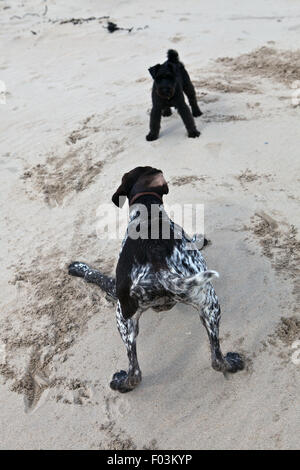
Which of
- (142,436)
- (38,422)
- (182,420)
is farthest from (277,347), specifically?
(38,422)

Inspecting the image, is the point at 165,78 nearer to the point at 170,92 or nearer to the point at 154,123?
the point at 170,92

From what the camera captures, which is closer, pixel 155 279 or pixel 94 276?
pixel 155 279

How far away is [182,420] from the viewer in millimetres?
2592

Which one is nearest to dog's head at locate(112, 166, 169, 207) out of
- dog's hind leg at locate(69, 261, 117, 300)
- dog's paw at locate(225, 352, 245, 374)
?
dog's hind leg at locate(69, 261, 117, 300)

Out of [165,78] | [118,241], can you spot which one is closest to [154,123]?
[165,78]

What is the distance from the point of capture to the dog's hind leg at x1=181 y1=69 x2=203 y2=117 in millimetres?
5316

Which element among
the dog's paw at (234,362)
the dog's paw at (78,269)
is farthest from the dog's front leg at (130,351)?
the dog's paw at (78,269)

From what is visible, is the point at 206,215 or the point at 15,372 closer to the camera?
the point at 15,372

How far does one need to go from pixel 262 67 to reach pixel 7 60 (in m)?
4.78

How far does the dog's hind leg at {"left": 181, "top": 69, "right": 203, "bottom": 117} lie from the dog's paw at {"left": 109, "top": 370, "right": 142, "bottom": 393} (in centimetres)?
371

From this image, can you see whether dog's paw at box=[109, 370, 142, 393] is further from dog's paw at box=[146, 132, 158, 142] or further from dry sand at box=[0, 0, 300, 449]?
dog's paw at box=[146, 132, 158, 142]

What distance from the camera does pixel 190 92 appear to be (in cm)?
545

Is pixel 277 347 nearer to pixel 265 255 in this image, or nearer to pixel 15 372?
pixel 265 255

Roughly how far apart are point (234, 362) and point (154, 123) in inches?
127
